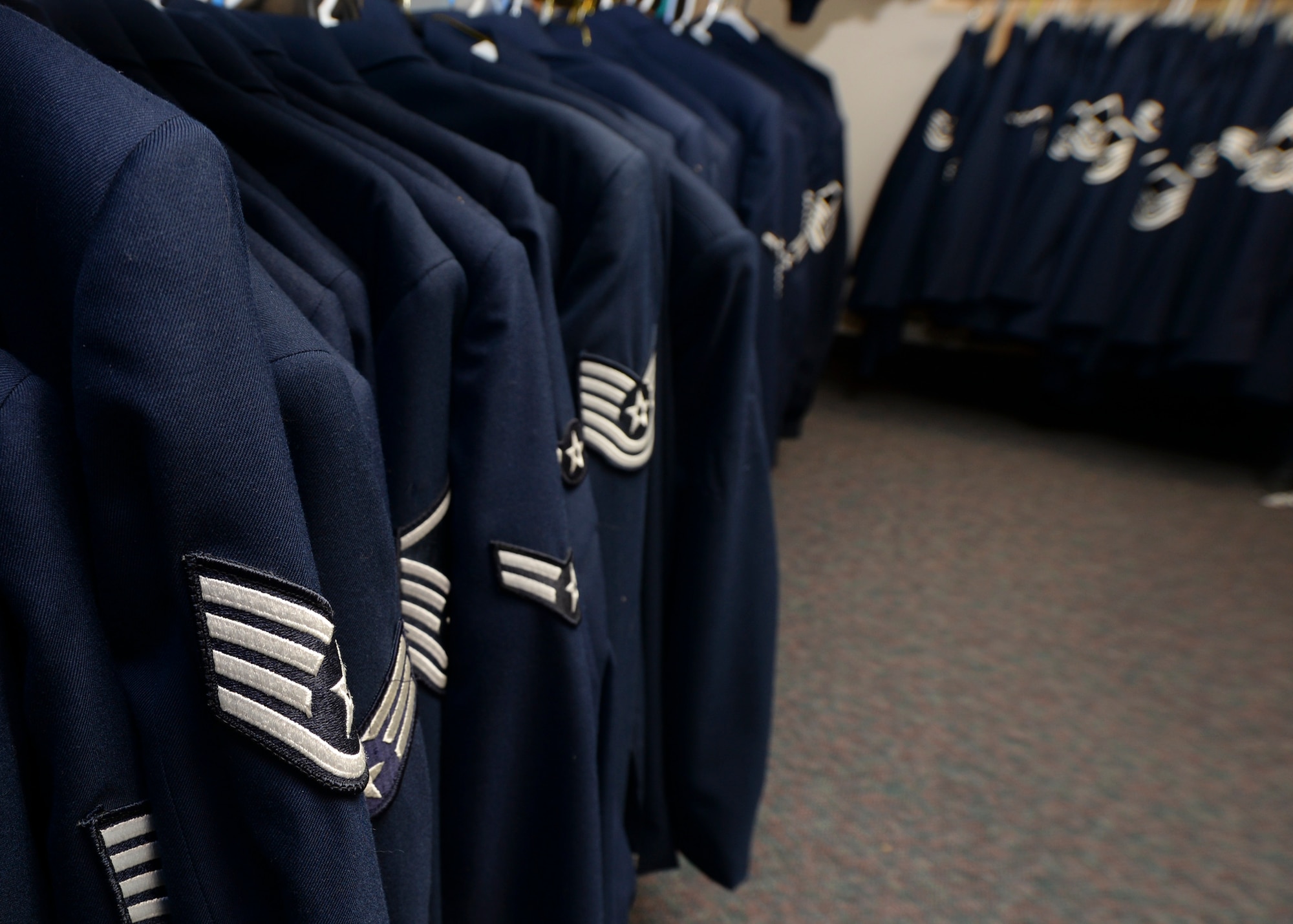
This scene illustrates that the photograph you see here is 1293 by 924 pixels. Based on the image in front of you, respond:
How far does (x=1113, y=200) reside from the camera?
1865mm

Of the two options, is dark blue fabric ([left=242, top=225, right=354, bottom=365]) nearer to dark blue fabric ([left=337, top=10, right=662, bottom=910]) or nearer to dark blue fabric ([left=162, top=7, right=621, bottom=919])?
dark blue fabric ([left=162, top=7, right=621, bottom=919])

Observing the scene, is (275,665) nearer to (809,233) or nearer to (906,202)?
(809,233)

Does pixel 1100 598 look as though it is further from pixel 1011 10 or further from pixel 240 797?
pixel 240 797

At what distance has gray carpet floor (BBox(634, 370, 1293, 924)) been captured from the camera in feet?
3.43

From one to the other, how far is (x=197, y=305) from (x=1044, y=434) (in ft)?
8.19

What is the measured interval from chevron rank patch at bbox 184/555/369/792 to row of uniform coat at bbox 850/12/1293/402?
1.97 metres

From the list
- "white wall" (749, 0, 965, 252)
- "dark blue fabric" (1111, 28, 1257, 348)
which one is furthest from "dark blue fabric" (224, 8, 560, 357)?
"white wall" (749, 0, 965, 252)

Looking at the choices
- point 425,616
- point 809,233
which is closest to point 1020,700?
point 809,233

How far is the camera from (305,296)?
36 cm

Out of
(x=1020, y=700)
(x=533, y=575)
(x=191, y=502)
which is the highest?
(x=191, y=502)

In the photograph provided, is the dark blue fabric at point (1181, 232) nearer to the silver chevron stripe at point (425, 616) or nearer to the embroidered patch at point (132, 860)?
the silver chevron stripe at point (425, 616)

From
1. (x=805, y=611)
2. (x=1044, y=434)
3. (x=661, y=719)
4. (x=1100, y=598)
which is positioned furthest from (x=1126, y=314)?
(x=661, y=719)

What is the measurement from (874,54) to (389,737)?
251cm

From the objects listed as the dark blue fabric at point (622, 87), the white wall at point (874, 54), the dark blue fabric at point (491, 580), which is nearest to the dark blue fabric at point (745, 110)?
the dark blue fabric at point (622, 87)
